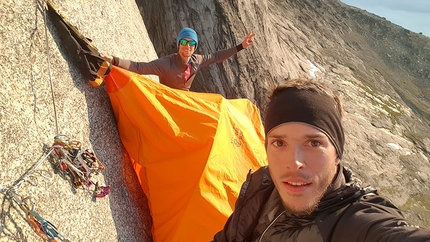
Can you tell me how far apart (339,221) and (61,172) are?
120 inches

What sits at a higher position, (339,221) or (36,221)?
(36,221)

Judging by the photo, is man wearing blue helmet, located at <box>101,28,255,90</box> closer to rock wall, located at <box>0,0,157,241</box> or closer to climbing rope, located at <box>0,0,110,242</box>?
rock wall, located at <box>0,0,157,241</box>

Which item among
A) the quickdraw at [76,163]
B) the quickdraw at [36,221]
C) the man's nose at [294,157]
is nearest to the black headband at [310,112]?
the man's nose at [294,157]

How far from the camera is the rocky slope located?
12.3ft

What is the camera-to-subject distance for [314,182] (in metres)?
2.36

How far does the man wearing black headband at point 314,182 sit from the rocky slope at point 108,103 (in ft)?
7.80

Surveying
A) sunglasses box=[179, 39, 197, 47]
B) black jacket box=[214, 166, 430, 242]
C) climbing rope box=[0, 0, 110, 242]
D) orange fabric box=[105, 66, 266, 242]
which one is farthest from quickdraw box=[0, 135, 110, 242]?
sunglasses box=[179, 39, 197, 47]

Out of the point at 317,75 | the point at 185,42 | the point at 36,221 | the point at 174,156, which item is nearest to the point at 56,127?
the point at 36,221

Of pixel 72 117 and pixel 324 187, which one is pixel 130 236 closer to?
pixel 72 117

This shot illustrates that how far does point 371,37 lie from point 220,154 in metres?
51.6

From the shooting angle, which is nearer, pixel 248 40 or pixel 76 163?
pixel 76 163

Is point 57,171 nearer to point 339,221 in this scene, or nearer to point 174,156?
point 174,156

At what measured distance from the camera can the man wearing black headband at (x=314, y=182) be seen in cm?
215

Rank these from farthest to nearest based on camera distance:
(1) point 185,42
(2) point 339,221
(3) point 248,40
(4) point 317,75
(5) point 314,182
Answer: (4) point 317,75 < (3) point 248,40 < (1) point 185,42 < (5) point 314,182 < (2) point 339,221
